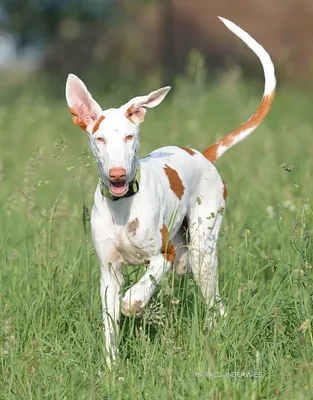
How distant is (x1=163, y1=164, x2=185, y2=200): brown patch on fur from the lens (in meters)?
5.38

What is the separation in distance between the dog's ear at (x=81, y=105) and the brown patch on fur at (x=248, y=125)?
4.20ft

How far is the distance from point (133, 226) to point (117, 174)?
1.53 ft

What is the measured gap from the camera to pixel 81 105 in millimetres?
5043

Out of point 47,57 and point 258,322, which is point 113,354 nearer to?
point 258,322

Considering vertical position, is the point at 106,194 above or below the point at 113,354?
above

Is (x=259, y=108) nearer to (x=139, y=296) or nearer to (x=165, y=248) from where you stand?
(x=165, y=248)

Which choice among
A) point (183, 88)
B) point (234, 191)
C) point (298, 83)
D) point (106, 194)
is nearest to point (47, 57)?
point (298, 83)

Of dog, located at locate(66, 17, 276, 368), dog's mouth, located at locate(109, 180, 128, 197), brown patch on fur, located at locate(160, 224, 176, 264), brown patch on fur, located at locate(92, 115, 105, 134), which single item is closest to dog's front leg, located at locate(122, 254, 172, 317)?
dog, located at locate(66, 17, 276, 368)

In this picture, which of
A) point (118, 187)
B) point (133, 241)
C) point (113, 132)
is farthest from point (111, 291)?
point (113, 132)

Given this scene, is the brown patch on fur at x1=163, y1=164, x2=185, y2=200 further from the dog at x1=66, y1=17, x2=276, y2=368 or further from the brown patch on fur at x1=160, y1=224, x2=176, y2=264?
the brown patch on fur at x1=160, y1=224, x2=176, y2=264

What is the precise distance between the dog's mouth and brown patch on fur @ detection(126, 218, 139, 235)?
275 millimetres

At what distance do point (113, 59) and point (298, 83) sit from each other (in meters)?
9.82

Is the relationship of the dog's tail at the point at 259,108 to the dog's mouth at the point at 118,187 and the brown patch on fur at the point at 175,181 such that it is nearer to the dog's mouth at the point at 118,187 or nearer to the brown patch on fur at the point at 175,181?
the brown patch on fur at the point at 175,181

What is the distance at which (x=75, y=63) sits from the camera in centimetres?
3122
